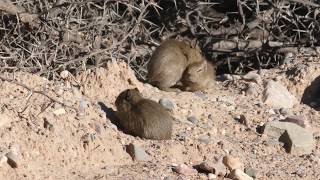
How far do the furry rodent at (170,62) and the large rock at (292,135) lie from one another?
4.67 feet

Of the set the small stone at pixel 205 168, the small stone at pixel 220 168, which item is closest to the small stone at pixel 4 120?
the small stone at pixel 205 168

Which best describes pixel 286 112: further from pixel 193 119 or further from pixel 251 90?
pixel 193 119

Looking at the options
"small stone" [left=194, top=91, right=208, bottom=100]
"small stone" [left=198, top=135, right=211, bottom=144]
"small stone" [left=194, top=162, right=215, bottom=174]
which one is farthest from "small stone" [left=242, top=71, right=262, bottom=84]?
"small stone" [left=194, top=162, right=215, bottom=174]

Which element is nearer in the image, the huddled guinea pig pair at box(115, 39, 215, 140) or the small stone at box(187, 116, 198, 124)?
the small stone at box(187, 116, 198, 124)

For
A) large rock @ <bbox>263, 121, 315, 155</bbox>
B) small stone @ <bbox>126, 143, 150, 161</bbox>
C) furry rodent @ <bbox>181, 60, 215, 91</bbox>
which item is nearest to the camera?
small stone @ <bbox>126, 143, 150, 161</bbox>

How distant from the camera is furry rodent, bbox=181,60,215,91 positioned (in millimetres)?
8953

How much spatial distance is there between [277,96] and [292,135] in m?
1.05

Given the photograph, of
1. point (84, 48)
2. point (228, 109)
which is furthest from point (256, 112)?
point (84, 48)

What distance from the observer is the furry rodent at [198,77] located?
895 cm

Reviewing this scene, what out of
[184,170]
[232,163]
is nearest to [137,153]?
[184,170]

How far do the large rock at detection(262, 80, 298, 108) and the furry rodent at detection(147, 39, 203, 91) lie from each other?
91 centimetres

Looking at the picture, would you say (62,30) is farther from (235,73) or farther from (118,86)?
(235,73)

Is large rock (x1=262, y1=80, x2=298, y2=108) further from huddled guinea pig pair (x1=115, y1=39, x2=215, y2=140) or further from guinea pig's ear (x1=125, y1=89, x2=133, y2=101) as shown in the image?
guinea pig's ear (x1=125, y1=89, x2=133, y2=101)

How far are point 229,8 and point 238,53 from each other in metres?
0.98
